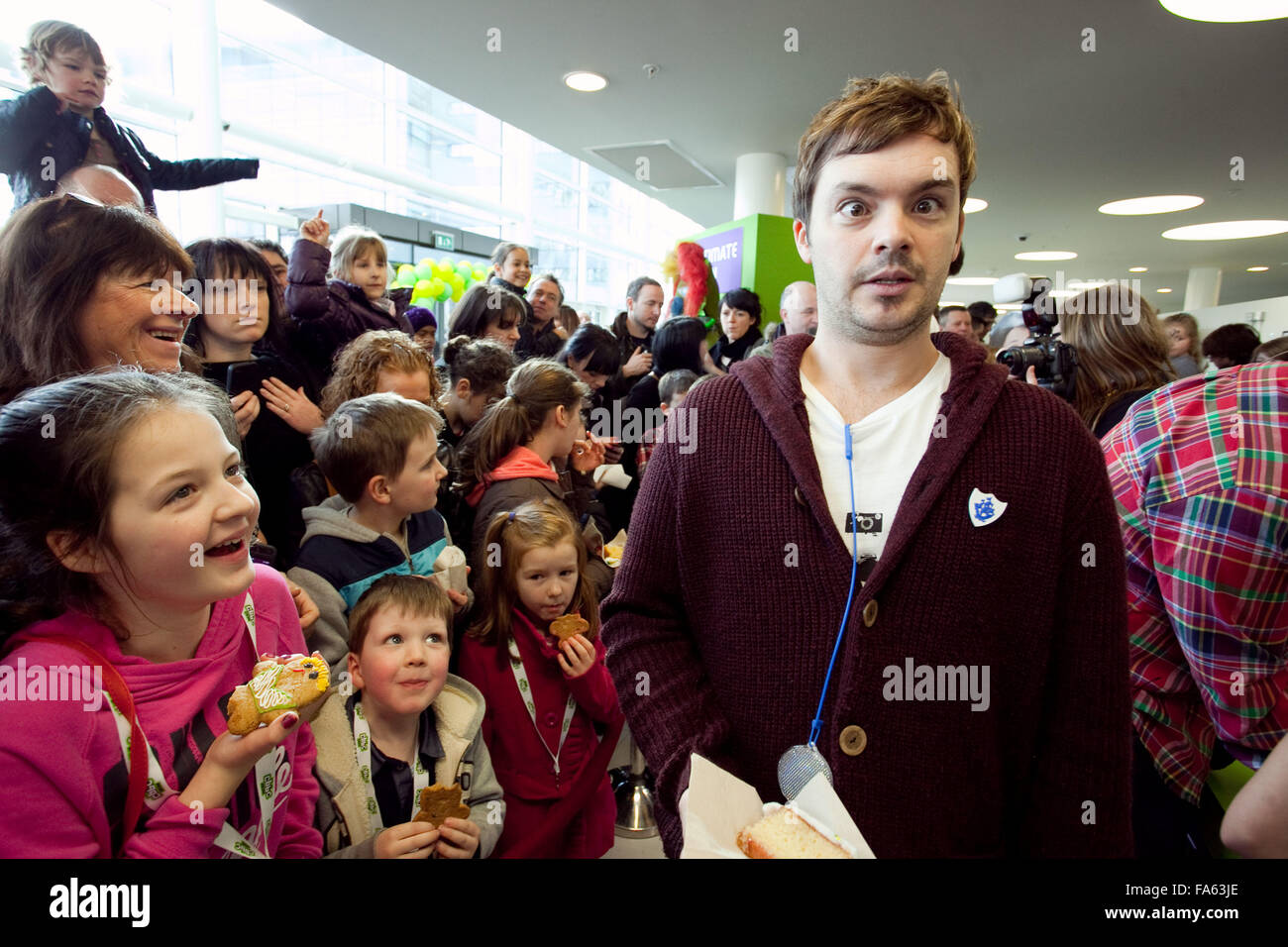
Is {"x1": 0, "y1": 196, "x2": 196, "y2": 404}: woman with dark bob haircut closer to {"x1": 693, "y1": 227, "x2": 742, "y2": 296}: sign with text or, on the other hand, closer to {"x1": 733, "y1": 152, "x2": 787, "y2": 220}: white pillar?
{"x1": 693, "y1": 227, "x2": 742, "y2": 296}: sign with text

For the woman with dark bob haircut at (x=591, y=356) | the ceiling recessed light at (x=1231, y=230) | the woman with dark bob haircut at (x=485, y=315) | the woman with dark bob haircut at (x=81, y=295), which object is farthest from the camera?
the ceiling recessed light at (x=1231, y=230)

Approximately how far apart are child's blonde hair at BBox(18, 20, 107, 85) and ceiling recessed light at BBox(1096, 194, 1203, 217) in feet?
30.8

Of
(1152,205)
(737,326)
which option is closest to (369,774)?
(737,326)

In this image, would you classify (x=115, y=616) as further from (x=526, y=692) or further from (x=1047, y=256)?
(x=1047, y=256)

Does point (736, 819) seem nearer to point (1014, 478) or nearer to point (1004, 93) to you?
point (1014, 478)

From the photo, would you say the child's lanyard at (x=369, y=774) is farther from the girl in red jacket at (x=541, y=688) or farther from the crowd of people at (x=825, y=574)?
the girl in red jacket at (x=541, y=688)

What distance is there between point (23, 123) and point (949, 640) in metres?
3.38

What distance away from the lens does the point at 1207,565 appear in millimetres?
1199

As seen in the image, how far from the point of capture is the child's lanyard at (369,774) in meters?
1.67

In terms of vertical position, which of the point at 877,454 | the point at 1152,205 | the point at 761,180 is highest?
the point at 1152,205

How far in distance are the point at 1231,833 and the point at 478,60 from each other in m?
5.47

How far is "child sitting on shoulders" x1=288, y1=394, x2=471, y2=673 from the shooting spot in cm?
191

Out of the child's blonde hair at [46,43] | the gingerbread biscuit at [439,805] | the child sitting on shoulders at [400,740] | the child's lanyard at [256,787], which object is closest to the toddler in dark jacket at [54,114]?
the child's blonde hair at [46,43]

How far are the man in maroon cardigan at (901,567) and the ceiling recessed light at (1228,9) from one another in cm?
371
